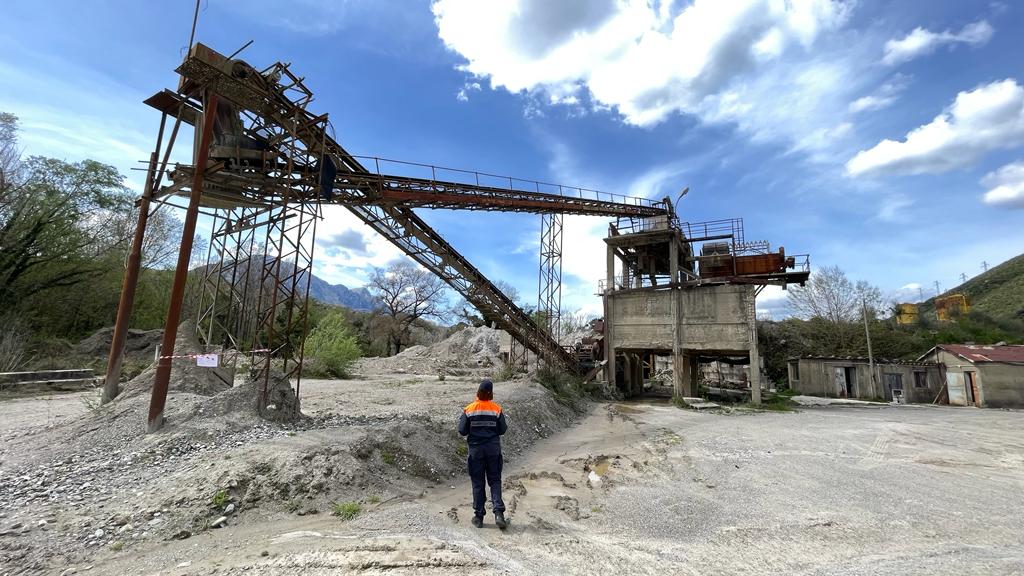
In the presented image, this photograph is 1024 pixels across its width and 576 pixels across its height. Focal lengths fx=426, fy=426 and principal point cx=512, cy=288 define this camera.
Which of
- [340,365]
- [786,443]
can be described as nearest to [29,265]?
[340,365]

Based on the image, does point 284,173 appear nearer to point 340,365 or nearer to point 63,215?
point 340,365

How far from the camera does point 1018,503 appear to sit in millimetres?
6645

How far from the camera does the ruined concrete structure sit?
2164 centimetres

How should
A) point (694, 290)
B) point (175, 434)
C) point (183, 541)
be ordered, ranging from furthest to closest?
point (694, 290)
point (175, 434)
point (183, 541)

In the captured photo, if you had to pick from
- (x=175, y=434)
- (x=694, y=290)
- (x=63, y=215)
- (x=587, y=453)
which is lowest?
(x=587, y=453)

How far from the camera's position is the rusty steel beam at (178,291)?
7595mm

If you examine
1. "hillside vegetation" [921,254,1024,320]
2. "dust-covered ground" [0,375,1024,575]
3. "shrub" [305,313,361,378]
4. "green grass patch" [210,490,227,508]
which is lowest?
"dust-covered ground" [0,375,1024,575]

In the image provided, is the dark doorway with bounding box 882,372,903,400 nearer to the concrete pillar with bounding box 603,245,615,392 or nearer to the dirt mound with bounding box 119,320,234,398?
the concrete pillar with bounding box 603,245,615,392

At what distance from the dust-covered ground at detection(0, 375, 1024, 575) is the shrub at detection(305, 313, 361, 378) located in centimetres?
1526

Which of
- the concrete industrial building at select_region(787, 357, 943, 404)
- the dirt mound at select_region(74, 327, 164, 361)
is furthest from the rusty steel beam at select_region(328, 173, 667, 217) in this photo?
the concrete industrial building at select_region(787, 357, 943, 404)

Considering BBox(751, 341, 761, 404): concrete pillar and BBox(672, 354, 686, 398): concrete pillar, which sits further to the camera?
BBox(672, 354, 686, 398): concrete pillar

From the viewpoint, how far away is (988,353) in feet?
87.2

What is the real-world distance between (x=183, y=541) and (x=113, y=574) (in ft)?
2.22

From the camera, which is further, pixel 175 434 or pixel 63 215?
pixel 63 215
